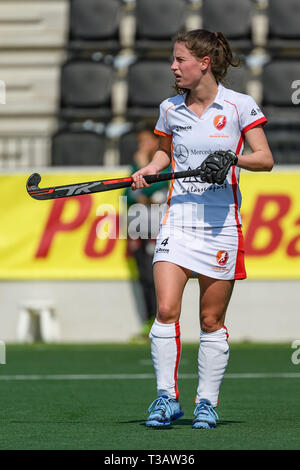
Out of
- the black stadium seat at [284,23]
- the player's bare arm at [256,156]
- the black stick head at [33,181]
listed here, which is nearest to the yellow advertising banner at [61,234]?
the black stadium seat at [284,23]

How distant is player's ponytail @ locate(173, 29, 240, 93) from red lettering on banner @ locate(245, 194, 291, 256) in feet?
19.6

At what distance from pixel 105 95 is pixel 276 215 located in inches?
149

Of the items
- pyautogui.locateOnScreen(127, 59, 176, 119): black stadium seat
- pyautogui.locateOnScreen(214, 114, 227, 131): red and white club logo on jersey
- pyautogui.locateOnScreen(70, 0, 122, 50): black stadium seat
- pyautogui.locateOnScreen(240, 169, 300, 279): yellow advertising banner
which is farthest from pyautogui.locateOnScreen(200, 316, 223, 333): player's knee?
pyautogui.locateOnScreen(70, 0, 122, 50): black stadium seat

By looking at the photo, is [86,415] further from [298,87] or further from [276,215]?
[298,87]

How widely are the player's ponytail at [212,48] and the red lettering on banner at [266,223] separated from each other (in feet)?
19.6

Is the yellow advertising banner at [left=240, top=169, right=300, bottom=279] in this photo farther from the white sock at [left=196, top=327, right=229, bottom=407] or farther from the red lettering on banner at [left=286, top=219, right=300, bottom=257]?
the white sock at [left=196, top=327, right=229, bottom=407]

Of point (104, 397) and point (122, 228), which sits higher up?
point (122, 228)

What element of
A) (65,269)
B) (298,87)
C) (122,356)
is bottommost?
(122,356)

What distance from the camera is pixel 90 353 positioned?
10.2 metres

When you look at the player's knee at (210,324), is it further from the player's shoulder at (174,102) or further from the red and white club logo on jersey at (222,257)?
the player's shoulder at (174,102)

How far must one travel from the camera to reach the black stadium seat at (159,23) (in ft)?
47.7

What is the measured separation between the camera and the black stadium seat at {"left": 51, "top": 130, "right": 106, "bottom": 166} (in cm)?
1302
